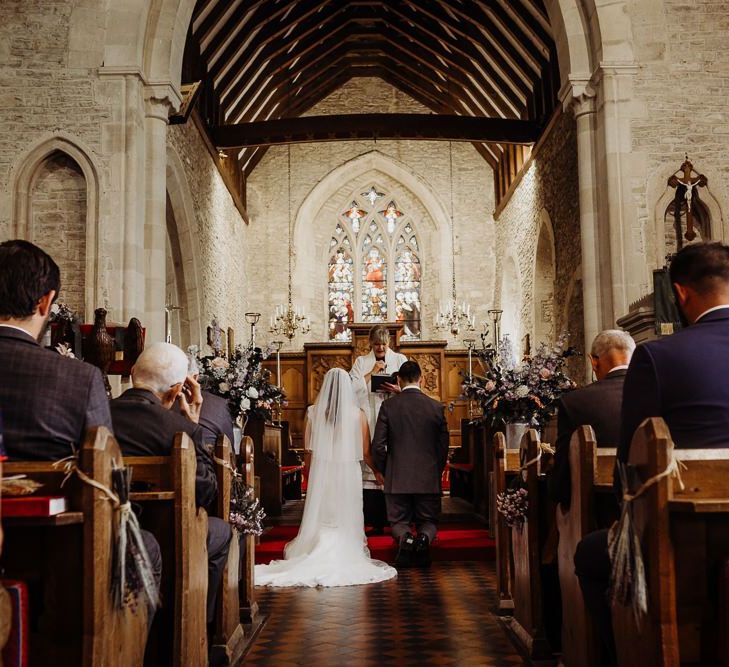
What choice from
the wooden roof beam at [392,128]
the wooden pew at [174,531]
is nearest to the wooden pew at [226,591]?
the wooden pew at [174,531]

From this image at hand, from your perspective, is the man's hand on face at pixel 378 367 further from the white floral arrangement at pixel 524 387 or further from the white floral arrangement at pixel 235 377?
the white floral arrangement at pixel 524 387

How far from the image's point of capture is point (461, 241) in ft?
57.6

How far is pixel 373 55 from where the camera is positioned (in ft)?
57.4

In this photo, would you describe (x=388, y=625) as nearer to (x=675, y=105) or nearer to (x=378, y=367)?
(x=378, y=367)

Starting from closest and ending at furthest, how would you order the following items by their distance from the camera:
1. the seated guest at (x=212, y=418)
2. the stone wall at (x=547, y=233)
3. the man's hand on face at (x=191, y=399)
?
the man's hand on face at (x=191, y=399) < the seated guest at (x=212, y=418) < the stone wall at (x=547, y=233)

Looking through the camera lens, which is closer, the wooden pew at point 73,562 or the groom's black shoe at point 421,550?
the wooden pew at point 73,562

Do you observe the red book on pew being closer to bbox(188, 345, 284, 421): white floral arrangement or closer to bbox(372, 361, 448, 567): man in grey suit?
bbox(372, 361, 448, 567): man in grey suit

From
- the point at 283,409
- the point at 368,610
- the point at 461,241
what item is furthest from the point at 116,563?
the point at 461,241

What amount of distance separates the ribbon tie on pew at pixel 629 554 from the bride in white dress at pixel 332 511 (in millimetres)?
3446

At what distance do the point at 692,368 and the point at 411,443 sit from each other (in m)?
4.22

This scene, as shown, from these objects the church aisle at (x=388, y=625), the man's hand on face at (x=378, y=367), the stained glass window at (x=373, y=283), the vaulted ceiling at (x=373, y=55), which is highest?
the vaulted ceiling at (x=373, y=55)

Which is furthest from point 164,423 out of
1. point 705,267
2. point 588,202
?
point 588,202

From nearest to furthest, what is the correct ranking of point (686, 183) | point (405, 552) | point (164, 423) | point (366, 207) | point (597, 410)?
point (164, 423), point (597, 410), point (405, 552), point (686, 183), point (366, 207)

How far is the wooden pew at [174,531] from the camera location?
104 inches
